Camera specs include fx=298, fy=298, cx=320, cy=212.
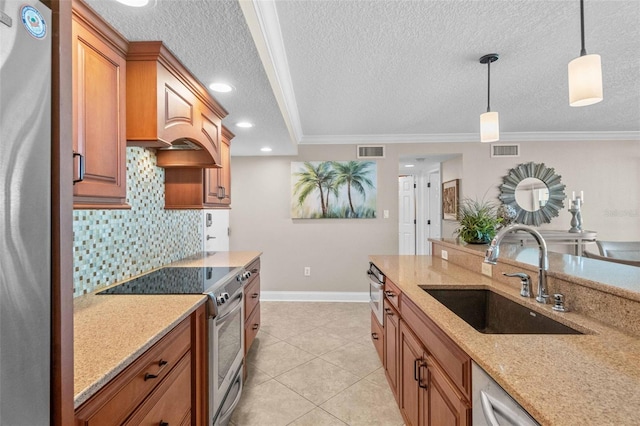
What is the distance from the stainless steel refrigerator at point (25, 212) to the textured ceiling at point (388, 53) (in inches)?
33.8

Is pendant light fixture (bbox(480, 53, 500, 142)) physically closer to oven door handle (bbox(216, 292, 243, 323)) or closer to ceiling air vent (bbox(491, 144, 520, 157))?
oven door handle (bbox(216, 292, 243, 323))

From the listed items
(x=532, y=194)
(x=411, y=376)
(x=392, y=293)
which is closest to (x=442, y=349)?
(x=411, y=376)

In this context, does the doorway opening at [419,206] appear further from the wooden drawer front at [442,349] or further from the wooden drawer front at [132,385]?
the wooden drawer front at [132,385]

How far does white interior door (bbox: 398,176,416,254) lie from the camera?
5828 mm

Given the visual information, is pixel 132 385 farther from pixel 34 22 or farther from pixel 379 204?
pixel 379 204

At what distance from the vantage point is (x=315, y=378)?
7.53 ft

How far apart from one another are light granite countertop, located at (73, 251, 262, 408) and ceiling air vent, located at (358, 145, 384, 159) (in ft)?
10.6

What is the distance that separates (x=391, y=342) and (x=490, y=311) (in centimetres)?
65

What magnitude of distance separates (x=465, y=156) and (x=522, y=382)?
394 centimetres

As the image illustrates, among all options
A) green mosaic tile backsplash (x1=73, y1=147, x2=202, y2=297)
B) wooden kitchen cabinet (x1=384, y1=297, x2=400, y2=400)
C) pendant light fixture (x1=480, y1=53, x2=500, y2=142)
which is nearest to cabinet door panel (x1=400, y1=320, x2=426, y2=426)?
wooden kitchen cabinet (x1=384, y1=297, x2=400, y2=400)

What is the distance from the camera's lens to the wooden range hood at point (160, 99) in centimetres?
141

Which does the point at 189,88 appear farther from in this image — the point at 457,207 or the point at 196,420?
the point at 457,207

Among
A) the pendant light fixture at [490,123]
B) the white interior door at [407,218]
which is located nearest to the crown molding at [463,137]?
the white interior door at [407,218]

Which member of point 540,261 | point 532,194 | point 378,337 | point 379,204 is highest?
point 532,194
